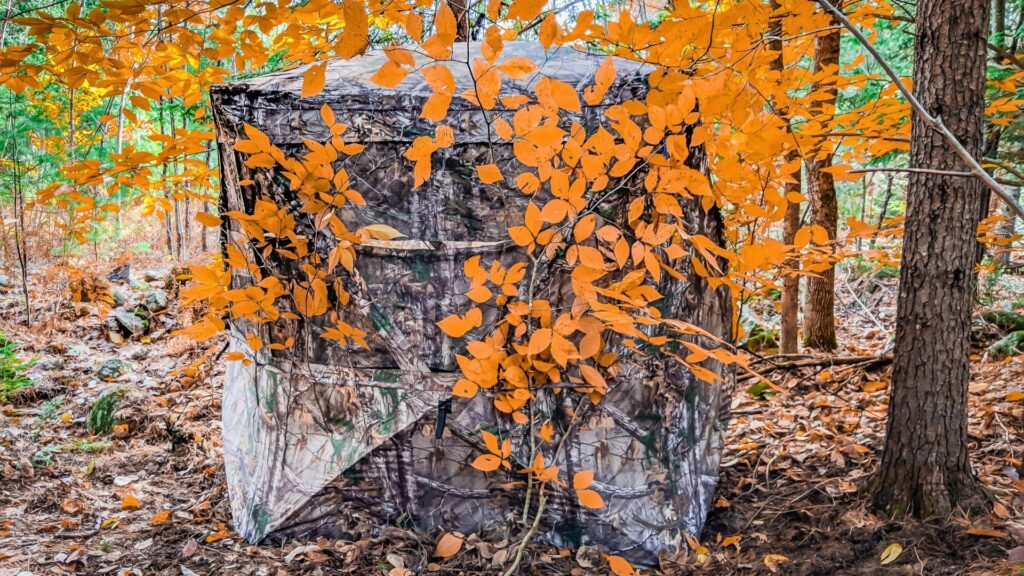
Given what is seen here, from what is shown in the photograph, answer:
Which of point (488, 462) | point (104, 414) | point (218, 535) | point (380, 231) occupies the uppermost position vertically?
point (380, 231)

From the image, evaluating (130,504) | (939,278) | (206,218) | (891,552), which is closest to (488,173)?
(206,218)

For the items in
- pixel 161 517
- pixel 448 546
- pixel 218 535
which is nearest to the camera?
pixel 448 546

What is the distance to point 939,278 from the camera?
7.71 ft

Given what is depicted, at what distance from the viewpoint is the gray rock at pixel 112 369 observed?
5418mm

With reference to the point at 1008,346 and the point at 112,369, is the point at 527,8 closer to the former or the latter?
the point at 1008,346

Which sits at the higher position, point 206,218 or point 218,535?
point 206,218

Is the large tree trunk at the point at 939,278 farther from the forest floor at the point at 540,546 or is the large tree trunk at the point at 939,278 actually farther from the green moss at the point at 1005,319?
the green moss at the point at 1005,319

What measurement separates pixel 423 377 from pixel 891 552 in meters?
2.02

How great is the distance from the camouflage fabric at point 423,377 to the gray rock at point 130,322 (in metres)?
5.17

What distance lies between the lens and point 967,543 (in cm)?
224

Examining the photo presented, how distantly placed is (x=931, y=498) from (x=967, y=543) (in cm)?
21

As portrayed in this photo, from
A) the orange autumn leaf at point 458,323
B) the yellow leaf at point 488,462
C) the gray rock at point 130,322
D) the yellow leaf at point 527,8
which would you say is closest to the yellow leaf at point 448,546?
the yellow leaf at point 488,462

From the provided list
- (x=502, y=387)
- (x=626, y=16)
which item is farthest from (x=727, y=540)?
(x=626, y=16)

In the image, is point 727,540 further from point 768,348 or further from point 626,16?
point 768,348
